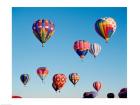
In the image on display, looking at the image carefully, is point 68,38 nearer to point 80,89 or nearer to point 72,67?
point 72,67

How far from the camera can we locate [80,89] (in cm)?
344

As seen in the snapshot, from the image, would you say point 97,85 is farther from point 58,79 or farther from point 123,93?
point 58,79

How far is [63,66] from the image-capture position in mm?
3445

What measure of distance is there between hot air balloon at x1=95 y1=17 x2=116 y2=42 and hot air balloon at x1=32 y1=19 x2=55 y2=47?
0.44m

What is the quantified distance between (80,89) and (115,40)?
586 millimetres

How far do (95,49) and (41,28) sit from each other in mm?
Result: 583

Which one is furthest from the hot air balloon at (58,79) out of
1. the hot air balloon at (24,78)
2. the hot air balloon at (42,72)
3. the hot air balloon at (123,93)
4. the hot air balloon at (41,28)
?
the hot air balloon at (123,93)

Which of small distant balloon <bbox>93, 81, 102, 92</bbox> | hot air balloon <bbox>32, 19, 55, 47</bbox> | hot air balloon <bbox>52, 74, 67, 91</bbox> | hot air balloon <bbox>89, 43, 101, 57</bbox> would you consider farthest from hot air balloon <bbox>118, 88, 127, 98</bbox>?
hot air balloon <bbox>32, 19, 55, 47</bbox>
